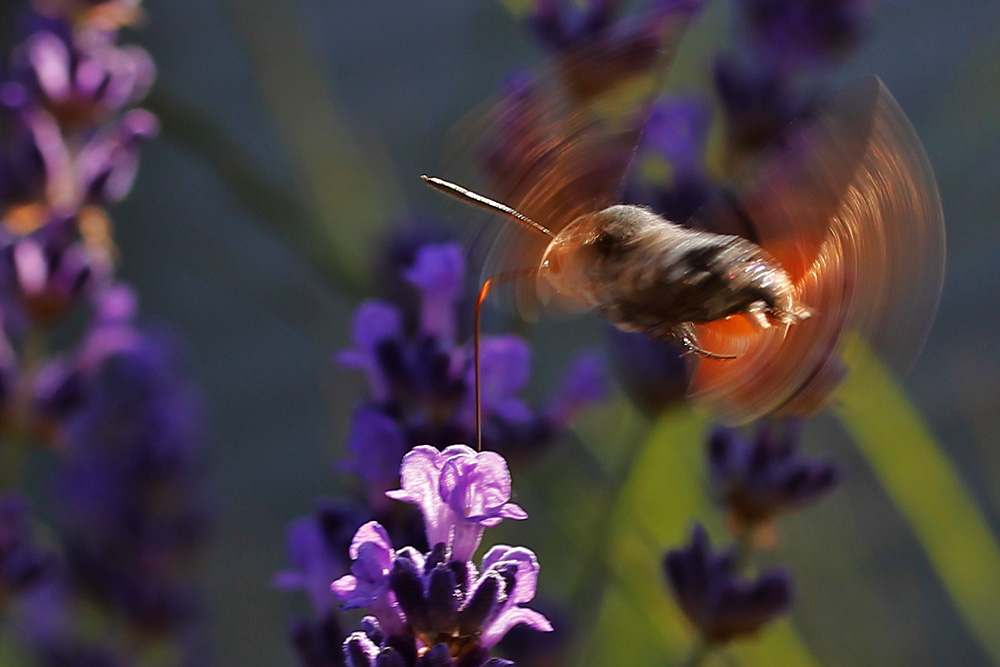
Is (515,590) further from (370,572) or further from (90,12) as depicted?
(90,12)

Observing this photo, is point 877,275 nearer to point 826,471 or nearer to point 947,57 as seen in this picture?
point 826,471

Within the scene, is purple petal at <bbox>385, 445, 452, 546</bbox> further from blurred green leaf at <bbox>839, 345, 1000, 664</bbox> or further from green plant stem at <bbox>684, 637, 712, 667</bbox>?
blurred green leaf at <bbox>839, 345, 1000, 664</bbox>

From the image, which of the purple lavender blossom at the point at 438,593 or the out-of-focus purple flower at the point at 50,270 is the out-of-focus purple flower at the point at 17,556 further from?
the purple lavender blossom at the point at 438,593

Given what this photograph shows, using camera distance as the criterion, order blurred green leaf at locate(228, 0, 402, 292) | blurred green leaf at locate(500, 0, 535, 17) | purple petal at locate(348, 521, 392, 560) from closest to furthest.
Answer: purple petal at locate(348, 521, 392, 560), blurred green leaf at locate(500, 0, 535, 17), blurred green leaf at locate(228, 0, 402, 292)

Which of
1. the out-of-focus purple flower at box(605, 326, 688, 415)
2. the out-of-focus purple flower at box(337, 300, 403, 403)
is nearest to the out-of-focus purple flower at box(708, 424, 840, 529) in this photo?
the out-of-focus purple flower at box(605, 326, 688, 415)

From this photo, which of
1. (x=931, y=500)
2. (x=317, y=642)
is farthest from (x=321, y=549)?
(x=931, y=500)
